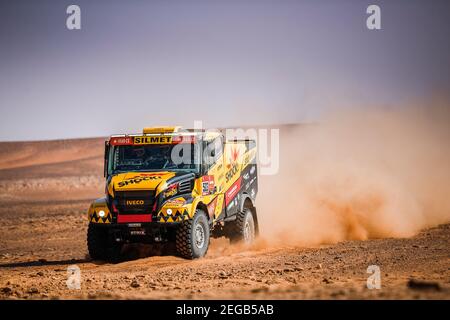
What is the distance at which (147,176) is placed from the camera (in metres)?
12.4

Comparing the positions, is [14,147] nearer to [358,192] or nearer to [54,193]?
[54,193]

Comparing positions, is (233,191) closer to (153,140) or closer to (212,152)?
(212,152)

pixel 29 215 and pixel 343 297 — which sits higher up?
pixel 343 297

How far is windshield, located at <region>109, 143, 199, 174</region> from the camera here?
1277cm

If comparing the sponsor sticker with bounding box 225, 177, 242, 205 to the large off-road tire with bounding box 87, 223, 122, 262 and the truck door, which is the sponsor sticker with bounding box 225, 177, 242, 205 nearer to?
the truck door

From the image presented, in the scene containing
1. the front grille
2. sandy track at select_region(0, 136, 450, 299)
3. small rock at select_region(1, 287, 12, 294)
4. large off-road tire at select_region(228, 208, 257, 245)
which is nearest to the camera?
sandy track at select_region(0, 136, 450, 299)

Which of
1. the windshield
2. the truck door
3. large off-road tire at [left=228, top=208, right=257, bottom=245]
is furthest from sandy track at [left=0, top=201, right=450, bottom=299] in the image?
the windshield

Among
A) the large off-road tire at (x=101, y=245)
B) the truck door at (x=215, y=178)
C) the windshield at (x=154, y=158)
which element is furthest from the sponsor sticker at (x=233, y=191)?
the large off-road tire at (x=101, y=245)

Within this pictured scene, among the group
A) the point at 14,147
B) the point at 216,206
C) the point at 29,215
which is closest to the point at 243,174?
the point at 216,206

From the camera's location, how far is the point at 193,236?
12.1 meters

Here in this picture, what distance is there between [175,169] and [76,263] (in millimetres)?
2976

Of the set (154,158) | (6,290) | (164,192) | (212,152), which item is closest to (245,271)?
(164,192)

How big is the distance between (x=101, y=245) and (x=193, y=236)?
2.03m
